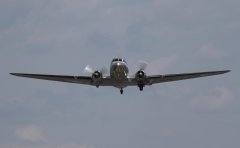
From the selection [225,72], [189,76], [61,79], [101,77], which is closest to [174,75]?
[189,76]

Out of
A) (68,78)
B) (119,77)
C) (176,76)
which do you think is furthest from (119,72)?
(176,76)

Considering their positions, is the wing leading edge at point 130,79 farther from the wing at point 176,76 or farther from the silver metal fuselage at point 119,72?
the silver metal fuselage at point 119,72

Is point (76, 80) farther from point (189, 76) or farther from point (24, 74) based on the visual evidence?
point (189, 76)

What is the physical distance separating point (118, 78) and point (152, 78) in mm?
5165

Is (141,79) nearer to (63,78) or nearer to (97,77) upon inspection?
(97,77)

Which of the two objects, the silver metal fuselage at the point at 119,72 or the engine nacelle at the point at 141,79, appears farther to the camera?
the engine nacelle at the point at 141,79

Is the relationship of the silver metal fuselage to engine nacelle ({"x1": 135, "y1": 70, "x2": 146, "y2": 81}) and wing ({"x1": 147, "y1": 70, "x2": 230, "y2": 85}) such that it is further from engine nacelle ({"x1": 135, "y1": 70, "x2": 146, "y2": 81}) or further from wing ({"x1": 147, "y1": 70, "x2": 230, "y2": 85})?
wing ({"x1": 147, "y1": 70, "x2": 230, "y2": 85})

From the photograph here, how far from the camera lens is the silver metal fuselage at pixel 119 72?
154ft

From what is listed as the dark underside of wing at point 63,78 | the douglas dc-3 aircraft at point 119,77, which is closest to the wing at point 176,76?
the douglas dc-3 aircraft at point 119,77

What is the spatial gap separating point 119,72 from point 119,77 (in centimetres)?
57

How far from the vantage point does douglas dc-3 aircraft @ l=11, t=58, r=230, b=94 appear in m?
47.4

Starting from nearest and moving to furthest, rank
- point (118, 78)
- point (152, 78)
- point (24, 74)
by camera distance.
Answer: point (118, 78)
point (152, 78)
point (24, 74)

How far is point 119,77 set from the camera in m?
47.2

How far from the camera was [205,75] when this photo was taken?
53.9m
